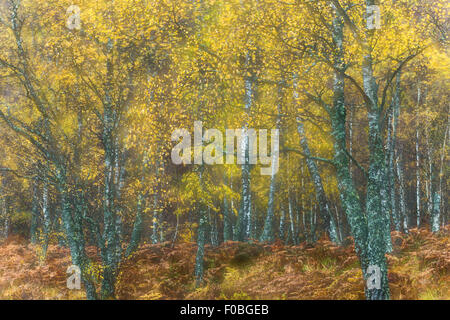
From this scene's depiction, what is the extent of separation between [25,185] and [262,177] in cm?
1448

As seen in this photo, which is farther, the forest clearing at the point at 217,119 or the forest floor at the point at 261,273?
the forest floor at the point at 261,273

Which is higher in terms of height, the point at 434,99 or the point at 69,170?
the point at 434,99

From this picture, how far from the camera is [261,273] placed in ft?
35.8

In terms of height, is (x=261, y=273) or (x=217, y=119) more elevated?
(x=217, y=119)

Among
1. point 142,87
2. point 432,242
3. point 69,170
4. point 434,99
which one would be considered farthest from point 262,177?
point 69,170

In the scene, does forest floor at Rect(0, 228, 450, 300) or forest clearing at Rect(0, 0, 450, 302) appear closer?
forest clearing at Rect(0, 0, 450, 302)

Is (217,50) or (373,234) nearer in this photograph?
(373,234)

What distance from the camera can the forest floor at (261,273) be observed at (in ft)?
28.4

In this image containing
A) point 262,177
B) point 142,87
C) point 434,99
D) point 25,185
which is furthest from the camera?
point 262,177

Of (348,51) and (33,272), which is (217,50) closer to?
(348,51)

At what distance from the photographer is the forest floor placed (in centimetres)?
865
